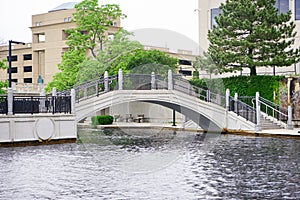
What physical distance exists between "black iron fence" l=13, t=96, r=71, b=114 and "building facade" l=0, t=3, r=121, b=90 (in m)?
39.8

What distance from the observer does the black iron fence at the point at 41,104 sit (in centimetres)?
2162

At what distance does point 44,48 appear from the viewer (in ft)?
224

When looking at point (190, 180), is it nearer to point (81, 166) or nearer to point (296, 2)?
point (81, 166)

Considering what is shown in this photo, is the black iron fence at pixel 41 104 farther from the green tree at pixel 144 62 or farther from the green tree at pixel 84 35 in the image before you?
the green tree at pixel 84 35

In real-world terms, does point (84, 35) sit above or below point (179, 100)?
above

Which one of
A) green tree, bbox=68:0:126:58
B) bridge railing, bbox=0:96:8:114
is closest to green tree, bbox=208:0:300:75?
green tree, bbox=68:0:126:58

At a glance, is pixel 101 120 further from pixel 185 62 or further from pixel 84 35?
pixel 185 62

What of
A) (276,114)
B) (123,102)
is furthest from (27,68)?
(276,114)

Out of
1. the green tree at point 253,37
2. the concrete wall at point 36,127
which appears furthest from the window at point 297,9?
the concrete wall at point 36,127

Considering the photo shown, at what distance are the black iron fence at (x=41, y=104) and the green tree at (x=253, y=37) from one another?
12018mm

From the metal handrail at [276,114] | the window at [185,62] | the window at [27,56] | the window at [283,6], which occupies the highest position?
the window at [283,6]

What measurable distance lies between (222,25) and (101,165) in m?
19.3

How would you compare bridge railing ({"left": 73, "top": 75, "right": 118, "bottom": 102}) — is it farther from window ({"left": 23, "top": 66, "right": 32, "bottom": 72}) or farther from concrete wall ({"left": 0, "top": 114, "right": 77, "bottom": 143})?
window ({"left": 23, "top": 66, "right": 32, "bottom": 72})

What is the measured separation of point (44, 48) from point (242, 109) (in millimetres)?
44183
